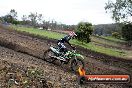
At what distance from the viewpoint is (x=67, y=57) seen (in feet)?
61.4

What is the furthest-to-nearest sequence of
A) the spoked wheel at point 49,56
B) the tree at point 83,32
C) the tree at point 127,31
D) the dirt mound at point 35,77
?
1. the tree at point 127,31
2. the tree at point 83,32
3. the spoked wheel at point 49,56
4. the dirt mound at point 35,77

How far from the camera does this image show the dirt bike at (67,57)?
60.2 feet

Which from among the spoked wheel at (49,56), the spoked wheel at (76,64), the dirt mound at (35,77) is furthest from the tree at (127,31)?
the dirt mound at (35,77)

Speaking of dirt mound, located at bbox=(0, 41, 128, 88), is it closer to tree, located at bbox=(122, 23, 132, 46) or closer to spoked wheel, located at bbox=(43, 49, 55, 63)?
spoked wheel, located at bbox=(43, 49, 55, 63)

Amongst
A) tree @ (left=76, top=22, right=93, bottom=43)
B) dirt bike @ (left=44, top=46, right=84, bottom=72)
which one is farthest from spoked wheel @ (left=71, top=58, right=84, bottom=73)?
tree @ (left=76, top=22, right=93, bottom=43)

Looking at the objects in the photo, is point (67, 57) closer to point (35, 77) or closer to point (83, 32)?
point (35, 77)

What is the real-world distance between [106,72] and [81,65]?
375 centimetres

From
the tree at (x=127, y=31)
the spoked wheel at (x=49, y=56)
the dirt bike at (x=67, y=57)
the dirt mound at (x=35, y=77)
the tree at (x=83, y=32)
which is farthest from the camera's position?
the tree at (x=127, y=31)

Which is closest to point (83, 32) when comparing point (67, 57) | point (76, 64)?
point (67, 57)

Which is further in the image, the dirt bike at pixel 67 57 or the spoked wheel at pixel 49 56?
the spoked wheel at pixel 49 56

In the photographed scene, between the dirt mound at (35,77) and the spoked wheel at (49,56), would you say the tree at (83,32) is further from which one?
the dirt mound at (35,77)

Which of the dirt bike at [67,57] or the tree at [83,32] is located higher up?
the dirt bike at [67,57]

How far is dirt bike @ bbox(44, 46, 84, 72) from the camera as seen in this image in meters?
18.4

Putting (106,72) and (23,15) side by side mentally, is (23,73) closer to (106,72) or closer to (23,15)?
(106,72)
